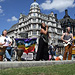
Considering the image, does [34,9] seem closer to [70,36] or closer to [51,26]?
[51,26]

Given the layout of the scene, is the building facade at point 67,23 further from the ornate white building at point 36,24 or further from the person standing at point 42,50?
the person standing at point 42,50

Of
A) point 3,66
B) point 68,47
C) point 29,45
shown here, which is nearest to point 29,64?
point 3,66

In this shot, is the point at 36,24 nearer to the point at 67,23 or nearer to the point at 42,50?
the point at 67,23

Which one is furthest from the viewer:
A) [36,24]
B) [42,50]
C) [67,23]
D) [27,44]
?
[67,23]

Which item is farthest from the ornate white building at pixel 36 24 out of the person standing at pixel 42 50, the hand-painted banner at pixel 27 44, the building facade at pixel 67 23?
the person standing at pixel 42 50

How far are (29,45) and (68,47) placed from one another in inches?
221

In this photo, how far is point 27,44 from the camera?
478 inches

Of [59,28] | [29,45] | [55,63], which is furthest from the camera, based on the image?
[59,28]

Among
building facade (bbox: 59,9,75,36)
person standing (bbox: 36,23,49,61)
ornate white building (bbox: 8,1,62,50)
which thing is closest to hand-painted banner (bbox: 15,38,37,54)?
person standing (bbox: 36,23,49,61)

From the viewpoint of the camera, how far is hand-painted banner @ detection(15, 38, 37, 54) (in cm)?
1184

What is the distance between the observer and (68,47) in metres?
6.78

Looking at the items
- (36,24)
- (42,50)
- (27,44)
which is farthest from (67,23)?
(42,50)

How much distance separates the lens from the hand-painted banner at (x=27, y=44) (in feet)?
38.9

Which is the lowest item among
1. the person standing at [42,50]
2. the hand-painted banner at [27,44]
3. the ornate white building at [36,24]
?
the person standing at [42,50]
